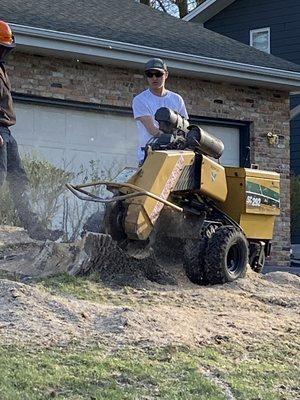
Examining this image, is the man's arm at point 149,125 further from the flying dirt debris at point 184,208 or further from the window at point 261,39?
the window at point 261,39

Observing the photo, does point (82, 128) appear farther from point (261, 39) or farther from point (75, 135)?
point (261, 39)

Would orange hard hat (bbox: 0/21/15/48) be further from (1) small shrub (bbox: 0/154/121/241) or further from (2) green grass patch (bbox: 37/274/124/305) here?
(2) green grass patch (bbox: 37/274/124/305)

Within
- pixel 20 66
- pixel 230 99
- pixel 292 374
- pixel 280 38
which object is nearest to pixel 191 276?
pixel 292 374

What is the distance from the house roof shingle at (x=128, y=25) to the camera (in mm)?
14505

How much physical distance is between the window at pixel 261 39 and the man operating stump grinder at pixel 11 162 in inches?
597

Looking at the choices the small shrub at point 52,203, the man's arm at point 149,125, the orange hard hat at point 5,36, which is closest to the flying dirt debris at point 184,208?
the man's arm at point 149,125

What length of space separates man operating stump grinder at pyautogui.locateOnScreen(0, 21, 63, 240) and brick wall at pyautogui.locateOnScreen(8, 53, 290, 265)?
5.22m

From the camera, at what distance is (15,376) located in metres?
4.98

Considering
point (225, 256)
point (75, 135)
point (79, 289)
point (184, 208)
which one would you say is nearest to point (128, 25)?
point (75, 135)

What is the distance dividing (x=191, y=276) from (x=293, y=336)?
1.62m

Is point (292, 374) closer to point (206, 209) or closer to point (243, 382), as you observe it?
point (243, 382)

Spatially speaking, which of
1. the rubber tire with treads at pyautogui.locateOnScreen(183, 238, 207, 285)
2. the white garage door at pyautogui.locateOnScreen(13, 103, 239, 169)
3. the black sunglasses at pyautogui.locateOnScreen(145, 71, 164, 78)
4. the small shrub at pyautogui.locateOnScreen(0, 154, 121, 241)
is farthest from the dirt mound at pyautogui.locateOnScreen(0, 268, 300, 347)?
the white garage door at pyautogui.locateOnScreen(13, 103, 239, 169)

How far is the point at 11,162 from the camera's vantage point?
360 inches

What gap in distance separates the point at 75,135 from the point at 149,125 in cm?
640
